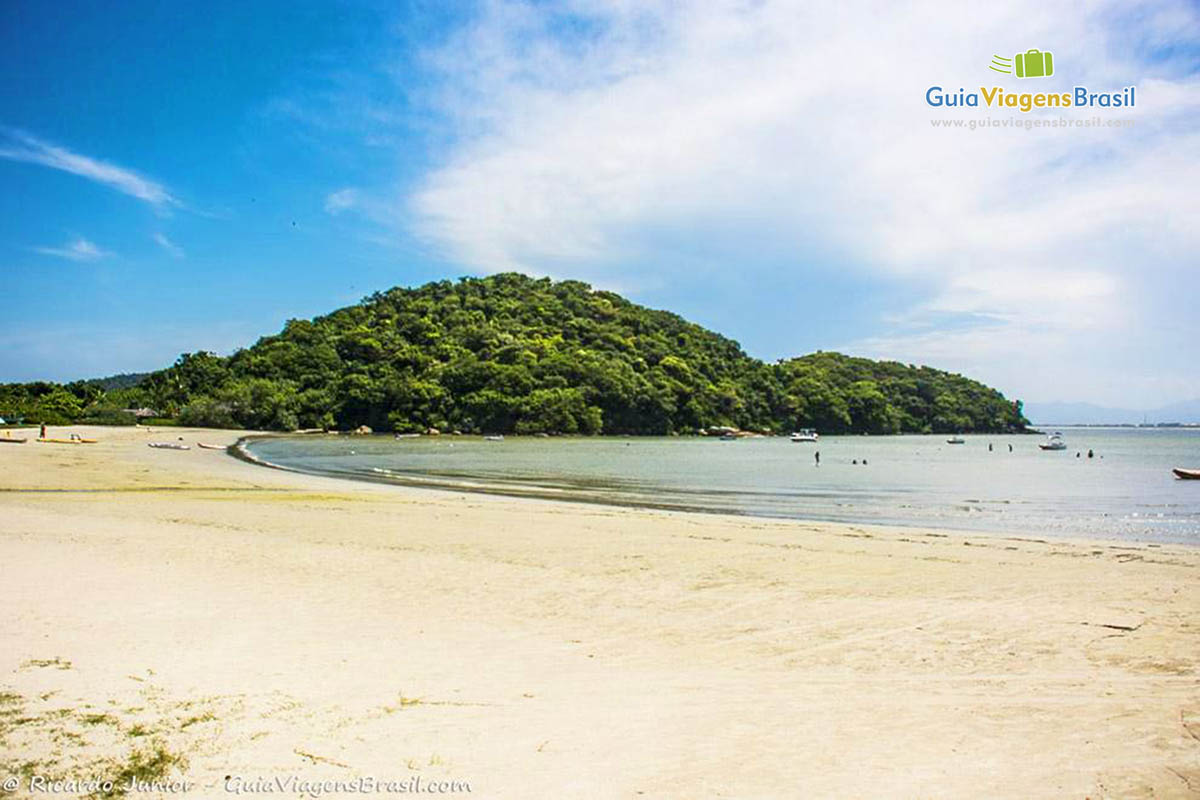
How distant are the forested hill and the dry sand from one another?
9943 centimetres

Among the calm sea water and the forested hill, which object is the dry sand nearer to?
the calm sea water

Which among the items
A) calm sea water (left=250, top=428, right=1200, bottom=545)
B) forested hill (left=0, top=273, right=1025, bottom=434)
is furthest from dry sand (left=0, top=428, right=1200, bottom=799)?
forested hill (left=0, top=273, right=1025, bottom=434)

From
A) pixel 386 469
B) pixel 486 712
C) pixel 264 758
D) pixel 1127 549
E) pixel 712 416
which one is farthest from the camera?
pixel 712 416

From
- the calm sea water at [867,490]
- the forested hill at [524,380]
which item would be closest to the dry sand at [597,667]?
the calm sea water at [867,490]

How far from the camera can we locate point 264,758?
4633 millimetres

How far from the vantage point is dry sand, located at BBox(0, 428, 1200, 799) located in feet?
15.2

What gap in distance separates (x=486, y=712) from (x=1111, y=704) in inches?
197

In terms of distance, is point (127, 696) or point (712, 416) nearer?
point (127, 696)

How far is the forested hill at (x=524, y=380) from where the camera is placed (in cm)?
11881

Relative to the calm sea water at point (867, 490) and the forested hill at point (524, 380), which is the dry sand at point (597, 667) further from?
the forested hill at point (524, 380)

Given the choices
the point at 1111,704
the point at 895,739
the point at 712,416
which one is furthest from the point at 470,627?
the point at 712,416

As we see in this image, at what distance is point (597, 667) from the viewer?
22.4 feet

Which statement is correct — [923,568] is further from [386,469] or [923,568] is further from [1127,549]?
[386,469]

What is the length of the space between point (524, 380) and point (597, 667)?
387 ft
